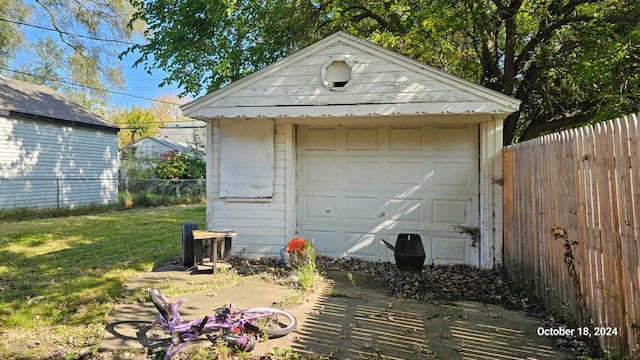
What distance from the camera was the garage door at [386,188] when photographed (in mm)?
6215

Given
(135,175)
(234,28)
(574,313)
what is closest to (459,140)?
(574,313)

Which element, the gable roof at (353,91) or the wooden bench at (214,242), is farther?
the wooden bench at (214,242)

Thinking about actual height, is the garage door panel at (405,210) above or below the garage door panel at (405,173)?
below

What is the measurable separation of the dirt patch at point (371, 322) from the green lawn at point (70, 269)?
1.34 ft

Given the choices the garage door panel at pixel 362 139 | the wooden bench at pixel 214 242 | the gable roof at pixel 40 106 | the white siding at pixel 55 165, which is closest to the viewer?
the wooden bench at pixel 214 242

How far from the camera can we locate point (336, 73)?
235 inches

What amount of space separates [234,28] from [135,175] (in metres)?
16.8

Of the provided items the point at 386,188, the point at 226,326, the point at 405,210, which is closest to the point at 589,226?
the point at 226,326

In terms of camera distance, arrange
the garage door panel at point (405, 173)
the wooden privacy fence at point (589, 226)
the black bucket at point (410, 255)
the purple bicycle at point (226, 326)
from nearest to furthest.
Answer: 1. the wooden privacy fence at point (589, 226)
2. the purple bicycle at point (226, 326)
3. the black bucket at point (410, 255)
4. the garage door panel at point (405, 173)

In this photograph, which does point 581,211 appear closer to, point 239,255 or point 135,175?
point 239,255

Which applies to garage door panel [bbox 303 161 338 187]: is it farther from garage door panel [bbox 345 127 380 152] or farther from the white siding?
the white siding

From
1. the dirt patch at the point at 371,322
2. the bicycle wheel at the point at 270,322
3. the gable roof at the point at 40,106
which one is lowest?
the dirt patch at the point at 371,322

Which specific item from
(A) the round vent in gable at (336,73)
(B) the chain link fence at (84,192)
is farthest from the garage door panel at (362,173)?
(B) the chain link fence at (84,192)

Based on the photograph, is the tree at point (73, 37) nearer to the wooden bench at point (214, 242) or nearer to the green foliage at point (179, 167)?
the green foliage at point (179, 167)
